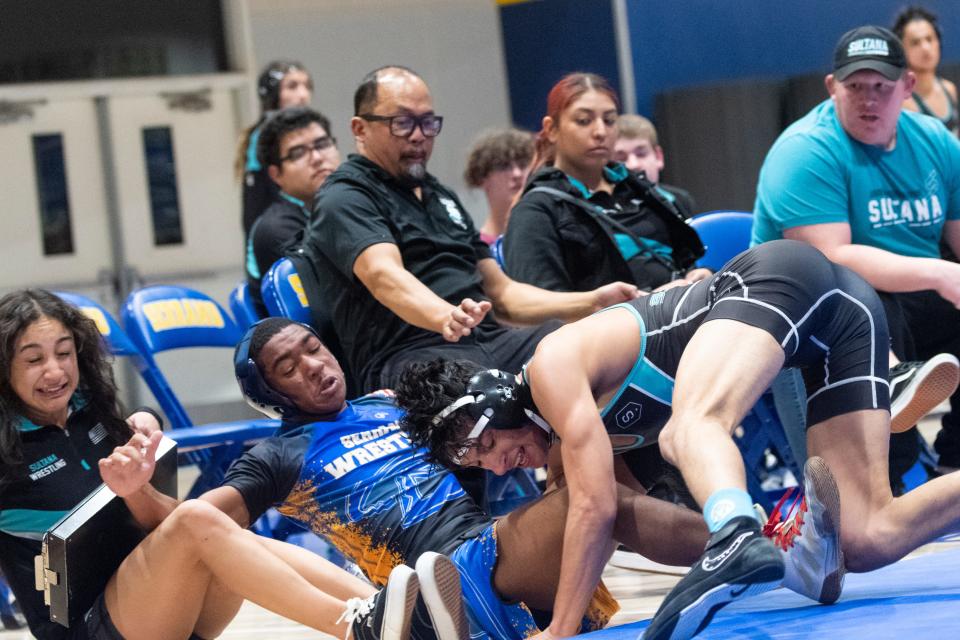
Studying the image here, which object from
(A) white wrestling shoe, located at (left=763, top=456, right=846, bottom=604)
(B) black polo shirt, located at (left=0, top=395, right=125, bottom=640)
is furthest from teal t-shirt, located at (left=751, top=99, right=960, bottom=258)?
(B) black polo shirt, located at (left=0, top=395, right=125, bottom=640)

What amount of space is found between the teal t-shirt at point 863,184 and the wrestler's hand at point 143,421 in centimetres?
199

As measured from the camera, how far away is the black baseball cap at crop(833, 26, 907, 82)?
14.1 ft

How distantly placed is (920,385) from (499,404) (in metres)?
1.29

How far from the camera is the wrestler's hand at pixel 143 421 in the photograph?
3.42 m

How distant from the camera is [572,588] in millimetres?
2857

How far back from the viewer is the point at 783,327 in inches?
114

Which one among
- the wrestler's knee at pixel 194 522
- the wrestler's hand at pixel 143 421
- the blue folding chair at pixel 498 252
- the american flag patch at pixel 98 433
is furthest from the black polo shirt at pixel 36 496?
the blue folding chair at pixel 498 252

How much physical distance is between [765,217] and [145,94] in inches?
221

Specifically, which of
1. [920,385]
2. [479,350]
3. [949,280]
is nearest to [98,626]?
[479,350]

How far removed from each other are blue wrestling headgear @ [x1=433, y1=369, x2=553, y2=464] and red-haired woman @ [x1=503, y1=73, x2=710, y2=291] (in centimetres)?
145

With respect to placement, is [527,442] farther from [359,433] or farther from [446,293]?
[446,293]

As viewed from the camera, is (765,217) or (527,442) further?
(765,217)

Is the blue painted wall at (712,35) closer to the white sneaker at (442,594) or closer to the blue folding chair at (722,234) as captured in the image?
the blue folding chair at (722,234)

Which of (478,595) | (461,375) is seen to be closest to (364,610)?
(478,595)
